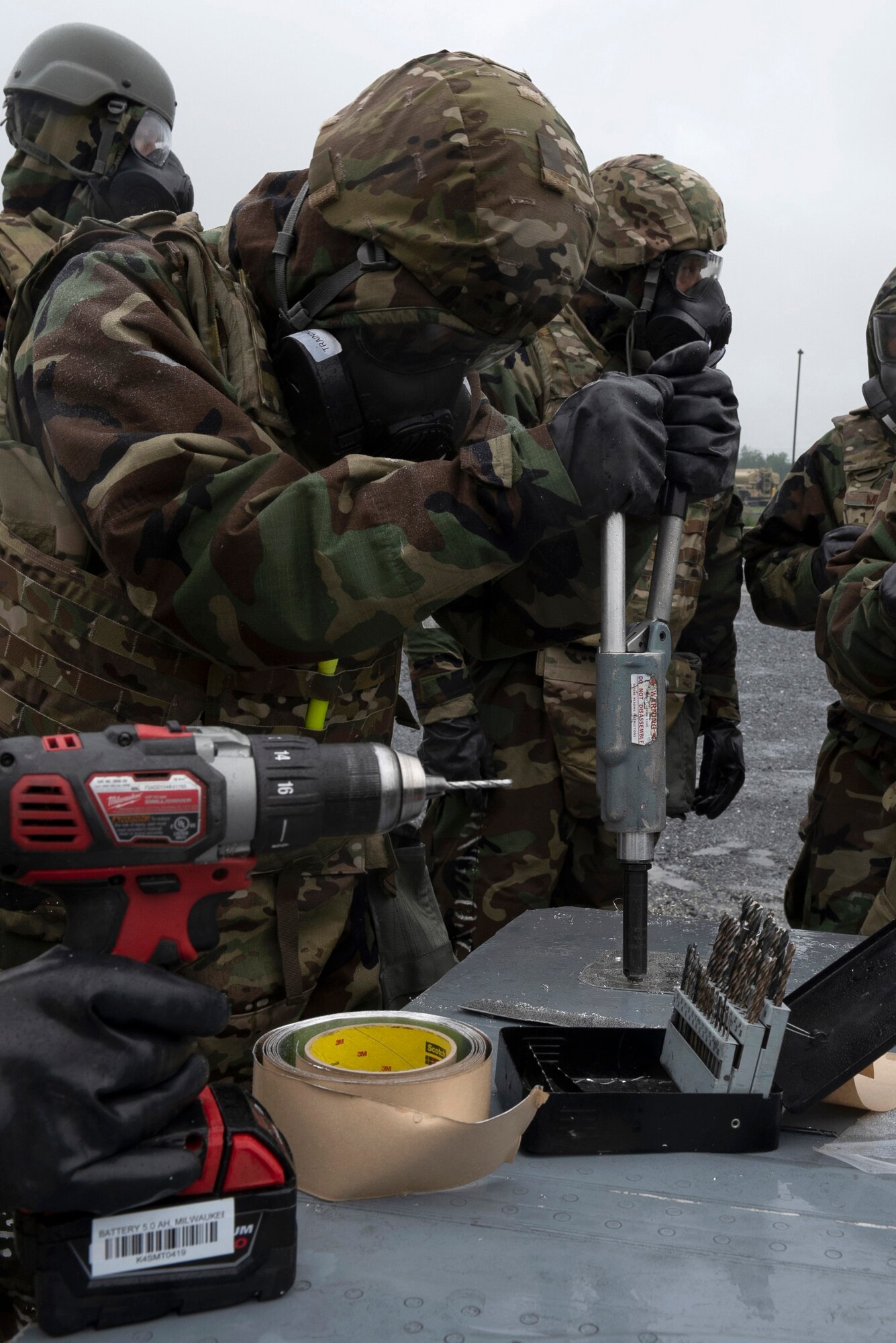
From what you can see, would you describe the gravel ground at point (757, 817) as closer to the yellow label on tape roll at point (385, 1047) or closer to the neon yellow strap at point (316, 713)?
the neon yellow strap at point (316, 713)

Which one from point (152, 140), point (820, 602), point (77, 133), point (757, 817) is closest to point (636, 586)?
point (820, 602)

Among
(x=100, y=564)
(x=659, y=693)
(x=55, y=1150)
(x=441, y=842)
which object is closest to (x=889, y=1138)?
(x=659, y=693)

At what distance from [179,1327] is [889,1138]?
0.86m

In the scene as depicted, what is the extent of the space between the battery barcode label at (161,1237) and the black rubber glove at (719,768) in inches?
132

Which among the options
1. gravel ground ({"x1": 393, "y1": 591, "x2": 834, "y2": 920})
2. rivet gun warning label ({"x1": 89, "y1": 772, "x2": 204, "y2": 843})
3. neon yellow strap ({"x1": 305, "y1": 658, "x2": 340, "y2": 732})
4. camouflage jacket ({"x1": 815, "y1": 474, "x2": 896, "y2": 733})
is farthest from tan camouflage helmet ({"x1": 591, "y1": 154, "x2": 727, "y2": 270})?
rivet gun warning label ({"x1": 89, "y1": 772, "x2": 204, "y2": 843})

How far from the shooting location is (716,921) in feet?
7.89

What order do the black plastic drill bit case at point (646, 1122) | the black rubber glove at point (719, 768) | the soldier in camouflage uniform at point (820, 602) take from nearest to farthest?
the black plastic drill bit case at point (646, 1122), the soldier in camouflage uniform at point (820, 602), the black rubber glove at point (719, 768)

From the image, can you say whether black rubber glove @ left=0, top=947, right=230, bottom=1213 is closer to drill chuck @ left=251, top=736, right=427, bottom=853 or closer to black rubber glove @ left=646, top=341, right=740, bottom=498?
drill chuck @ left=251, top=736, right=427, bottom=853

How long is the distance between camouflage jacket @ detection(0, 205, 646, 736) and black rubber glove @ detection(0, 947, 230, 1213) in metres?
0.59

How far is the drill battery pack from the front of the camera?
37.9 inches

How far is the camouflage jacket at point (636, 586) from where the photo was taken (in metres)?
3.48

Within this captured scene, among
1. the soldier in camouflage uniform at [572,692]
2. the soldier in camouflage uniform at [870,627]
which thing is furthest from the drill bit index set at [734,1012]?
the soldier in camouflage uniform at [572,692]

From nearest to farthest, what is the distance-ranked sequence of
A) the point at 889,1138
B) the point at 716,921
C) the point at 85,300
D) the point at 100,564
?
the point at 889,1138, the point at 85,300, the point at 100,564, the point at 716,921

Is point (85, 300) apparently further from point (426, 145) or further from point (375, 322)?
point (426, 145)
